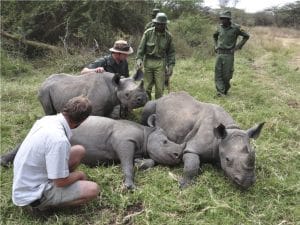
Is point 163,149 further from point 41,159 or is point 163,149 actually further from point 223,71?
point 223,71

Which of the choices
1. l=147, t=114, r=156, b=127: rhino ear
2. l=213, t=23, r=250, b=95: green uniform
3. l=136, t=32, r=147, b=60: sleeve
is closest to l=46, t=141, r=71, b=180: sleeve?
l=147, t=114, r=156, b=127: rhino ear

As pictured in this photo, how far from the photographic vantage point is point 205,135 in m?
7.01

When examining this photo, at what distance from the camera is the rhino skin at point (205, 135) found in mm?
6234

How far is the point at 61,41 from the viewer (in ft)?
54.3

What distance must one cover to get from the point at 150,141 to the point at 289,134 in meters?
2.73

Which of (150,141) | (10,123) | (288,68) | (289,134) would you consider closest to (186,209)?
(150,141)

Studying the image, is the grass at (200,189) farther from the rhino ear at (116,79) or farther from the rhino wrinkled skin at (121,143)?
the rhino ear at (116,79)

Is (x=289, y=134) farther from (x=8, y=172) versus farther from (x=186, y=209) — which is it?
(x=8, y=172)

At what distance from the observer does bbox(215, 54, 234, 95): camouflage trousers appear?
1148 cm

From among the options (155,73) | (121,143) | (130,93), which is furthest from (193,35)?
(121,143)

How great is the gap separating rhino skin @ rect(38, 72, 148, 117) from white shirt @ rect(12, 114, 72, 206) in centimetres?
276

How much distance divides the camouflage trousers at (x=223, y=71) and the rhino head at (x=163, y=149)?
4.54 meters

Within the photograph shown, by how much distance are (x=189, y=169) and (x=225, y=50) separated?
18.2ft

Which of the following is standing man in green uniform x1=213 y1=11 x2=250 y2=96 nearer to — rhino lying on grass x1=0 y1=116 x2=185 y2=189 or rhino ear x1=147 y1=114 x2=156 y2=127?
rhino ear x1=147 y1=114 x2=156 y2=127
